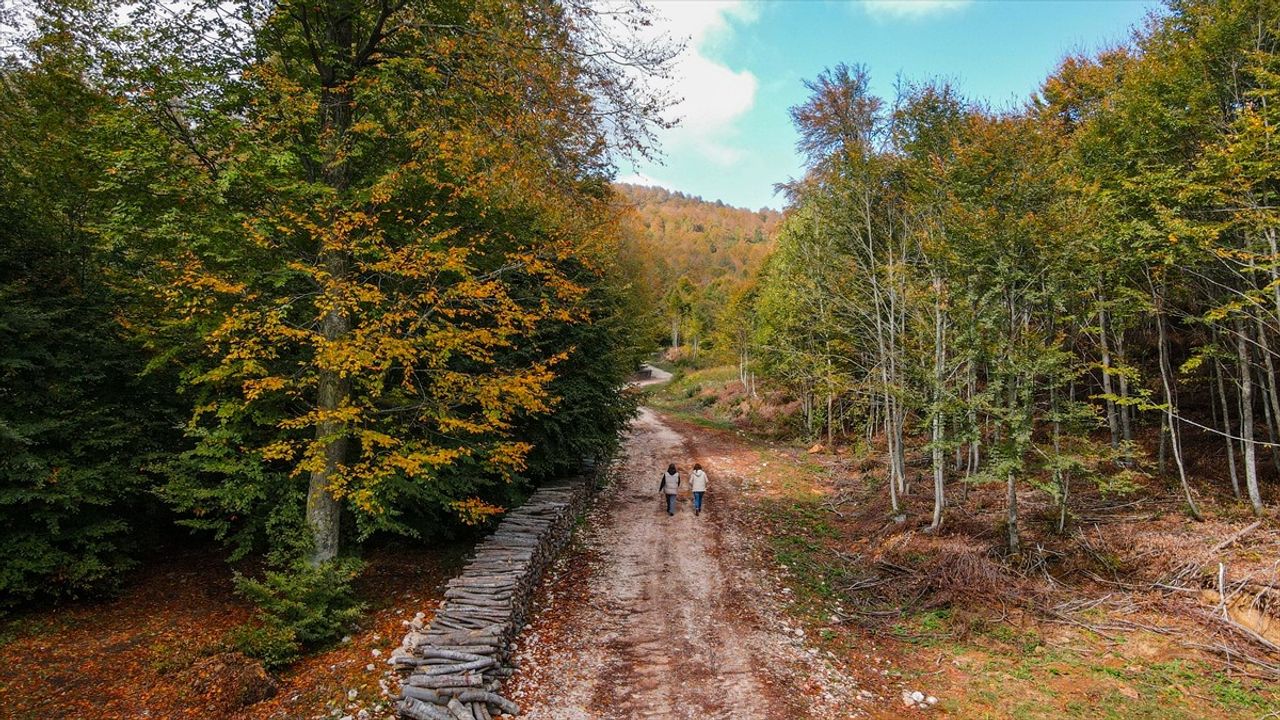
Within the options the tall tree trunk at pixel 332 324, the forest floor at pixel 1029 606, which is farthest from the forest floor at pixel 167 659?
the forest floor at pixel 1029 606

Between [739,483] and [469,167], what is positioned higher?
[469,167]

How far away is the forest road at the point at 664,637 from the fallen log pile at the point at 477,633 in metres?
0.45

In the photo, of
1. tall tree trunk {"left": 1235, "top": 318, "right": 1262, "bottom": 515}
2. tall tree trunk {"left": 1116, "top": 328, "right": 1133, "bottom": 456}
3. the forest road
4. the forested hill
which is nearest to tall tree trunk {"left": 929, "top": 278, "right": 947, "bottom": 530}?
tall tree trunk {"left": 1116, "top": 328, "right": 1133, "bottom": 456}

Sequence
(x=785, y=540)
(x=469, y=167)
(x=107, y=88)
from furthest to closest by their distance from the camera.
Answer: (x=785, y=540)
(x=469, y=167)
(x=107, y=88)

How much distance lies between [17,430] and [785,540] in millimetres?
13865

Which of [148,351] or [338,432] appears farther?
[148,351]

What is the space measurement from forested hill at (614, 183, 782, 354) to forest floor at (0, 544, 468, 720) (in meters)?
10.6

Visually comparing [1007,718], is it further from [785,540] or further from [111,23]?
[111,23]

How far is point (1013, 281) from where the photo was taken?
1029 centimetres

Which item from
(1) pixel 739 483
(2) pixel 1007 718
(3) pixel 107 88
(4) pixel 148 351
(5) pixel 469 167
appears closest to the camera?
(2) pixel 1007 718

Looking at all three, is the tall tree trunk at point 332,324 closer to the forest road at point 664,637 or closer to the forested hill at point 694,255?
the forest road at point 664,637

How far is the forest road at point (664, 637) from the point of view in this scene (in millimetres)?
7312

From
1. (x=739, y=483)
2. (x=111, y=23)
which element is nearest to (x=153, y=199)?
(x=111, y=23)

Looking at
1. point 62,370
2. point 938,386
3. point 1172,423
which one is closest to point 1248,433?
point 1172,423
